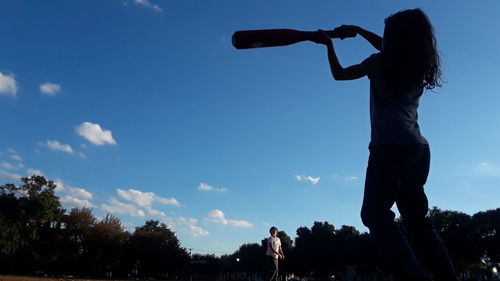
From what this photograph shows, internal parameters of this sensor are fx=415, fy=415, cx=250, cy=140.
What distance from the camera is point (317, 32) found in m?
3.22

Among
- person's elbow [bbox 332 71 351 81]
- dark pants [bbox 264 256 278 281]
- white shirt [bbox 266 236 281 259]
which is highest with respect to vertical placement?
person's elbow [bbox 332 71 351 81]

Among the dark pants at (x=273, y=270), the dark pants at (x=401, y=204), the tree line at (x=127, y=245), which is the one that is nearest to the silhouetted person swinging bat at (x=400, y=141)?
the dark pants at (x=401, y=204)

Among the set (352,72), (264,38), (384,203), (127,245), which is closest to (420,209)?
(384,203)

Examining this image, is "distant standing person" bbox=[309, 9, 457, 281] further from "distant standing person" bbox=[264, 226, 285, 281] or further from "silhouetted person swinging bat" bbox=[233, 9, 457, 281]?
"distant standing person" bbox=[264, 226, 285, 281]

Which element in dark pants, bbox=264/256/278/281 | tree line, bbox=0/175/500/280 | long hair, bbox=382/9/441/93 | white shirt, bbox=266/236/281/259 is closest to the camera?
long hair, bbox=382/9/441/93

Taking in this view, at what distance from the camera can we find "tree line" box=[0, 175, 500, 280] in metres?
63.0

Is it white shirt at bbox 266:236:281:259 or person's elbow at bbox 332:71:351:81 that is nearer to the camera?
person's elbow at bbox 332:71:351:81

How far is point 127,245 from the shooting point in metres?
87.7

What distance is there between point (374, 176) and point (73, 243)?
89.3 m

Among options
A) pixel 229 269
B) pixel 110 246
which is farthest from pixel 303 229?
pixel 229 269

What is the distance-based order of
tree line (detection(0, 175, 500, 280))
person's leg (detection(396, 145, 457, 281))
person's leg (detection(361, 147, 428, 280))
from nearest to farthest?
person's leg (detection(361, 147, 428, 280)), person's leg (detection(396, 145, 457, 281)), tree line (detection(0, 175, 500, 280))

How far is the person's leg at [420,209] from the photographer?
2.71m

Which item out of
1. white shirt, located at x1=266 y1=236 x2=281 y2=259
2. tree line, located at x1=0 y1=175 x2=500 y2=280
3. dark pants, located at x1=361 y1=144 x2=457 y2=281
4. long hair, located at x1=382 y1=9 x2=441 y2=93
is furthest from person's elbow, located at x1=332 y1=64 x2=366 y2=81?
tree line, located at x1=0 y1=175 x2=500 y2=280

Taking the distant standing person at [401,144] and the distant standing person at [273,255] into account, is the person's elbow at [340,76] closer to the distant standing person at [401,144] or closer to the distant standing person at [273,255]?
the distant standing person at [401,144]
